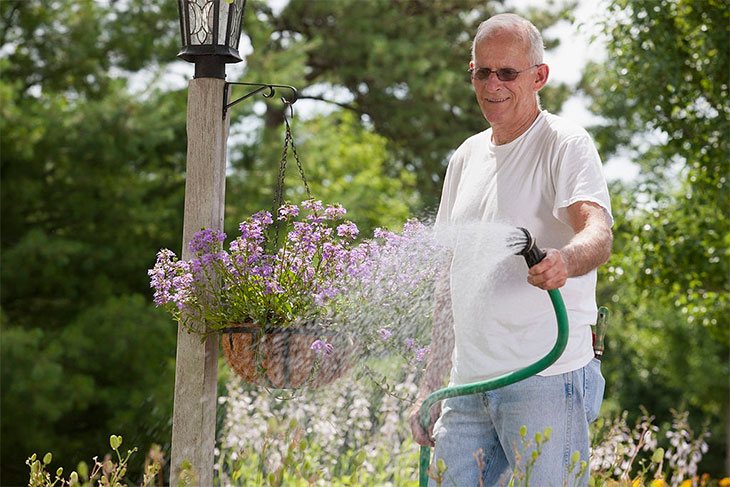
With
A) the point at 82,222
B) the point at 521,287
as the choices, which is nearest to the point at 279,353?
the point at 521,287

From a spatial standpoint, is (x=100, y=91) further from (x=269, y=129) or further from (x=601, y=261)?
(x=601, y=261)

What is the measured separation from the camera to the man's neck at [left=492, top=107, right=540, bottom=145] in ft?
8.68

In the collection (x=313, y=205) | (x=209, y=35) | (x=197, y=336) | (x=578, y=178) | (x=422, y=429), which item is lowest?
(x=422, y=429)

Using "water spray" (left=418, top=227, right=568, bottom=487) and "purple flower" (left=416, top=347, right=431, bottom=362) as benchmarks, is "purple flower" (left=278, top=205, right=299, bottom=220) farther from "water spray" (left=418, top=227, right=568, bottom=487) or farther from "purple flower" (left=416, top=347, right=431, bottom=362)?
"water spray" (left=418, top=227, right=568, bottom=487)

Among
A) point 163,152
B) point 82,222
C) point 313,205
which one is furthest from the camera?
point 163,152

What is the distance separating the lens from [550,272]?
7.32 feet

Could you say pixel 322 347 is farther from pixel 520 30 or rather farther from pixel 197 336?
pixel 520 30

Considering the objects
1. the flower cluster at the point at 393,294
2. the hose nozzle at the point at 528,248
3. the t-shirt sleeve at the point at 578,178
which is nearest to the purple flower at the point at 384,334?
the flower cluster at the point at 393,294

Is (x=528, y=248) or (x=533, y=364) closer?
(x=528, y=248)

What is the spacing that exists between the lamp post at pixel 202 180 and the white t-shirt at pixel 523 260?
32.7 inches

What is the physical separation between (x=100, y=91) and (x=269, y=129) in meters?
1.74

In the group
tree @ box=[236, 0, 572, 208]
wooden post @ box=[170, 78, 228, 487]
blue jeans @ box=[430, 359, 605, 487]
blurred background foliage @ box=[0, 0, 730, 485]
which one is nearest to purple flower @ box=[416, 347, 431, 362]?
blue jeans @ box=[430, 359, 605, 487]

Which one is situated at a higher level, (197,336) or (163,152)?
(163,152)

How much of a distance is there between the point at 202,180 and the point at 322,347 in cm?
60
